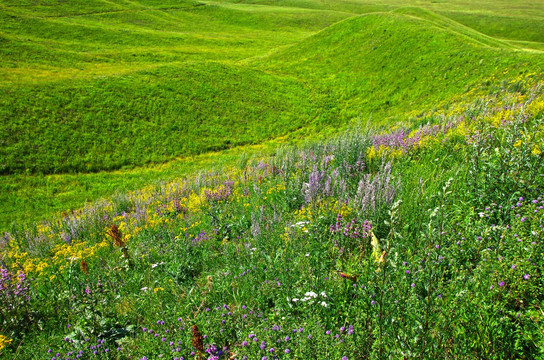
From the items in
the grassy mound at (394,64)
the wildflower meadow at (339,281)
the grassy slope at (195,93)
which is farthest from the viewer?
the grassy mound at (394,64)

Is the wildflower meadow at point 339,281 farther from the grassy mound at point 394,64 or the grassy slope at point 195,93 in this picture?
the grassy mound at point 394,64

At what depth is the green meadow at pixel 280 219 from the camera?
2617 mm

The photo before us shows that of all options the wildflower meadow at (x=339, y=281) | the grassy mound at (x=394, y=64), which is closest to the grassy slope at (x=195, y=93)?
the grassy mound at (x=394, y=64)

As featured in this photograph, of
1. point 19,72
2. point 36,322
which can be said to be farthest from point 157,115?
point 36,322

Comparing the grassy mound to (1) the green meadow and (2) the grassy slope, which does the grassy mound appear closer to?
(2) the grassy slope

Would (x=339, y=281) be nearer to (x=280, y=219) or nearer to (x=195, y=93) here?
(x=280, y=219)

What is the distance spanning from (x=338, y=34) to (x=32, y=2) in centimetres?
7181

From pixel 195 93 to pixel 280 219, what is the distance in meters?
26.2

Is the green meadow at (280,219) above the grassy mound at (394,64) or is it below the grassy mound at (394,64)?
below

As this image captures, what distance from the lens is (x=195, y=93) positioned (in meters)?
28.8

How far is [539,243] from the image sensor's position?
2.61 metres

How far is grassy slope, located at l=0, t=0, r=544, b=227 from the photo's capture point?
62.4ft

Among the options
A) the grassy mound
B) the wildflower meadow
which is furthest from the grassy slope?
the wildflower meadow

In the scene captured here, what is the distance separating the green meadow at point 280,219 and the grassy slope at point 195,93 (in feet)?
0.58
